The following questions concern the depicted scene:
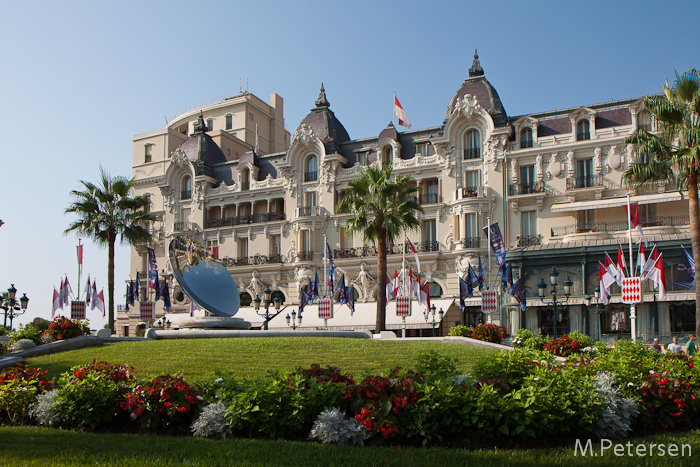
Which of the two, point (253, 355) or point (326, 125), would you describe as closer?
point (253, 355)

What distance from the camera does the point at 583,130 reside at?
43.5 meters

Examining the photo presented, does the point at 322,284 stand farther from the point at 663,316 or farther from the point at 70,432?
the point at 70,432

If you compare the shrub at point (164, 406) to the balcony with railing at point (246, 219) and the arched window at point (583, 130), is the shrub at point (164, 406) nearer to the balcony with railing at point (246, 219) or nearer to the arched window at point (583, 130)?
the arched window at point (583, 130)

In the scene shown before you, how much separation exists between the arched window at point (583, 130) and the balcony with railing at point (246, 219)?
23.3m

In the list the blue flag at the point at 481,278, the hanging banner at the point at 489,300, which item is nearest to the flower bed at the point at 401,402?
the hanging banner at the point at 489,300

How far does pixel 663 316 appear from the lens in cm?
3409

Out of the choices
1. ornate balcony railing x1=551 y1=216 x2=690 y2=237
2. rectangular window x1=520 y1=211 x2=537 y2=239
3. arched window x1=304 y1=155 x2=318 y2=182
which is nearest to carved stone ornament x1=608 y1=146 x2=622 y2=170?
ornate balcony railing x1=551 y1=216 x2=690 y2=237

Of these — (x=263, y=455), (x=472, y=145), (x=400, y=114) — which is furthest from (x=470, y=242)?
(x=263, y=455)

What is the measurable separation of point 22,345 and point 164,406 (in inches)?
591

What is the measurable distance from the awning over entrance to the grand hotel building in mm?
94

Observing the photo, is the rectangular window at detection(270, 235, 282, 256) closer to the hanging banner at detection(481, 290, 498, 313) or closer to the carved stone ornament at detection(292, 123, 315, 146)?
the carved stone ornament at detection(292, 123, 315, 146)

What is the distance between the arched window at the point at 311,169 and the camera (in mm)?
51938

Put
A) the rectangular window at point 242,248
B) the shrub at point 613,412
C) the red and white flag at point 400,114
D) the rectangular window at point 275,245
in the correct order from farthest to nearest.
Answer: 1. the rectangular window at point 242,248
2. the rectangular window at point 275,245
3. the red and white flag at point 400,114
4. the shrub at point 613,412

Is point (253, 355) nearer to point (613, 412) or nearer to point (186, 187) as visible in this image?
point (613, 412)
